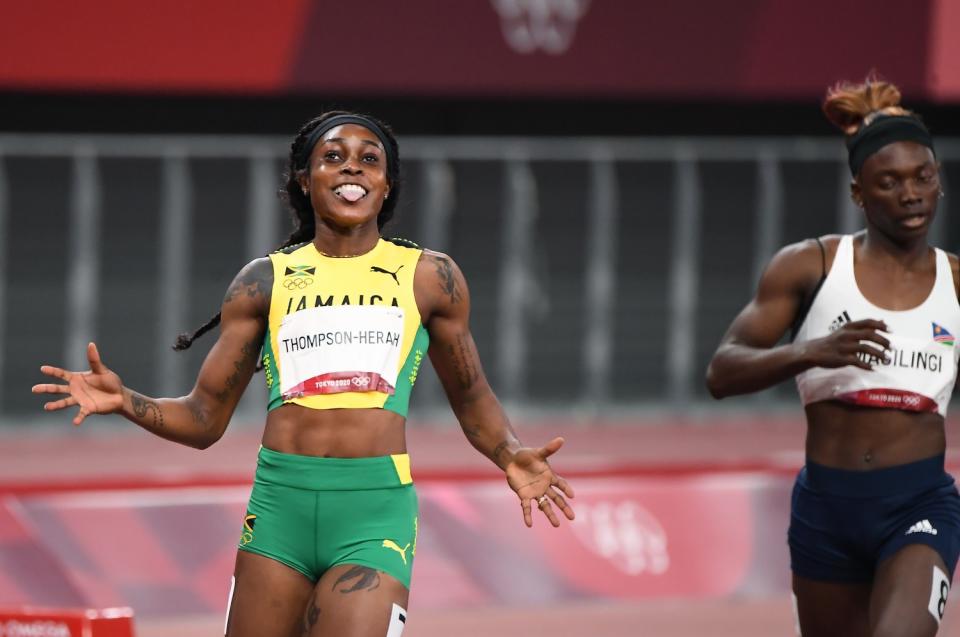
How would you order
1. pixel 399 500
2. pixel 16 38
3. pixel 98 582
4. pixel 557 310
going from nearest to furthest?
pixel 399 500 < pixel 98 582 < pixel 16 38 < pixel 557 310

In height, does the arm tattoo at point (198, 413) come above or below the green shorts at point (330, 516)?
above

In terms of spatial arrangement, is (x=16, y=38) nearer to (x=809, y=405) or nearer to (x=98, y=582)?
(x=98, y=582)

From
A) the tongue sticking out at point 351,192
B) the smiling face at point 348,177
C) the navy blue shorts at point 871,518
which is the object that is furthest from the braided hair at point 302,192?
the navy blue shorts at point 871,518

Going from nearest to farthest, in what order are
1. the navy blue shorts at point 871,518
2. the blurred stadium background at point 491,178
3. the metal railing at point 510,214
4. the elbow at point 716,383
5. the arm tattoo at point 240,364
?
the arm tattoo at point 240,364 → the navy blue shorts at point 871,518 → the elbow at point 716,383 → the blurred stadium background at point 491,178 → the metal railing at point 510,214

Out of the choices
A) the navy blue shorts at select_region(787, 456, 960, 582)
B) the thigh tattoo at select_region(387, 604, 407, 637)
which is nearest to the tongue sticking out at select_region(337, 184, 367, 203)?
the thigh tattoo at select_region(387, 604, 407, 637)

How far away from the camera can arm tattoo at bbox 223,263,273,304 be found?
5.44m

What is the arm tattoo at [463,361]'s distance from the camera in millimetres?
5559

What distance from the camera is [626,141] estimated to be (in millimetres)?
15328

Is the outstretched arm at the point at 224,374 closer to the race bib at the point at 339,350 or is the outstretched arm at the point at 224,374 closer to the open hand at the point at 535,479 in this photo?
the race bib at the point at 339,350

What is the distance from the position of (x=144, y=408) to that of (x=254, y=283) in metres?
0.52

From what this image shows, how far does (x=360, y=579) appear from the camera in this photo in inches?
201

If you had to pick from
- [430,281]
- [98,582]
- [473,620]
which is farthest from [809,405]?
[98,582]

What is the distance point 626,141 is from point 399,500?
1035cm

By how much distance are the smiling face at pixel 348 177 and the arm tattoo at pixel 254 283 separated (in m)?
0.25
